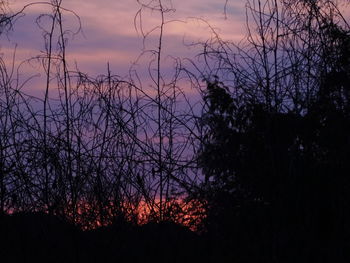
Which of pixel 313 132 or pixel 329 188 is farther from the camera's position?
pixel 313 132

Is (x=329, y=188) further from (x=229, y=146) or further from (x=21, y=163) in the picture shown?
(x=21, y=163)

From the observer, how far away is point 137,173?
468 cm

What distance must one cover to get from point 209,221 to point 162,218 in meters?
0.32

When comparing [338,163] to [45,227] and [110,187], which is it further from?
[45,227]

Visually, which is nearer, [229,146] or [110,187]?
[110,187]

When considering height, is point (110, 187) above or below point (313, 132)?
below

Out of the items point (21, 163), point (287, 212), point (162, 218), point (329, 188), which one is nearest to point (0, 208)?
point (21, 163)

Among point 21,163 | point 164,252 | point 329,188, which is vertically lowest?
point 164,252

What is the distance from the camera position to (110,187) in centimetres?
467

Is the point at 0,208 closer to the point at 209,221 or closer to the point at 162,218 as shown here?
the point at 162,218

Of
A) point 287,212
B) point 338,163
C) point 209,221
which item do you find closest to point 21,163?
point 209,221

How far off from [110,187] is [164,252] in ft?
1.87

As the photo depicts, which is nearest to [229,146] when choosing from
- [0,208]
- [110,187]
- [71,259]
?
[110,187]

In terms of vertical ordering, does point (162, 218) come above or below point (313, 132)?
below
